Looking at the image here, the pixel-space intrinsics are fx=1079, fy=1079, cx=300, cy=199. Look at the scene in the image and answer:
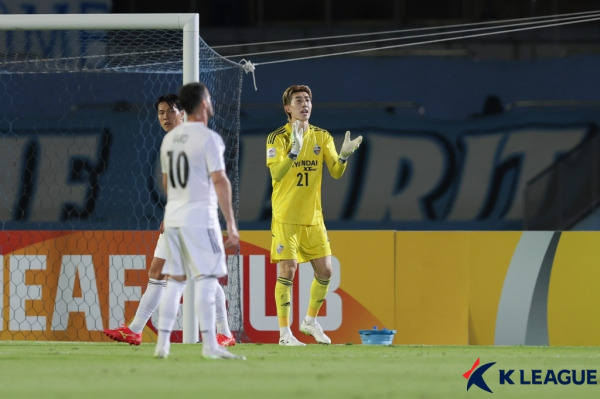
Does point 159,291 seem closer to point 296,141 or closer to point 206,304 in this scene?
point 296,141

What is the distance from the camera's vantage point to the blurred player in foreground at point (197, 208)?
5.64 metres

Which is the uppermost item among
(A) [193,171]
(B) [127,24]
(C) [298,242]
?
(B) [127,24]

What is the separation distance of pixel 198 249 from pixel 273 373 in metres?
0.85

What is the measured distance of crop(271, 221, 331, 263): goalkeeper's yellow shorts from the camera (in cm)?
791

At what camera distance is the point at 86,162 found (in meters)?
15.7

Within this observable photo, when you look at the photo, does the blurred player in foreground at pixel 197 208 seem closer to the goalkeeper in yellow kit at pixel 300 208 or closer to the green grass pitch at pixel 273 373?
the green grass pitch at pixel 273 373

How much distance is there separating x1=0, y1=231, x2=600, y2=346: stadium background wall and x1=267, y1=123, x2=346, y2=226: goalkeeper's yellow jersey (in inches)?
48.7

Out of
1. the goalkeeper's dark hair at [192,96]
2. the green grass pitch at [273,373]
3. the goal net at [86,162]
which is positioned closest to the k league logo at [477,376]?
the green grass pitch at [273,373]

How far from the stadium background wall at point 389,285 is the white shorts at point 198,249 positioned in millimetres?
3343

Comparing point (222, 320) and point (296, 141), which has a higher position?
point (296, 141)

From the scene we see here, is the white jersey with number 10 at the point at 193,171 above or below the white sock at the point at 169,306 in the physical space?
above

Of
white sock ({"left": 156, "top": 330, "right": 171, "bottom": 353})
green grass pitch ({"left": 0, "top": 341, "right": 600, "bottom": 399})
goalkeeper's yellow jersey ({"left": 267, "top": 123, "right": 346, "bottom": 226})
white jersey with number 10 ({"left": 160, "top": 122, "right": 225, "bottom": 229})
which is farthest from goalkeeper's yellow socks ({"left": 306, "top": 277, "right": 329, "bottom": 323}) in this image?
white jersey with number 10 ({"left": 160, "top": 122, "right": 225, "bottom": 229})

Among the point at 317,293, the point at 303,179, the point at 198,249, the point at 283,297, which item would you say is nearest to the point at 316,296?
the point at 317,293

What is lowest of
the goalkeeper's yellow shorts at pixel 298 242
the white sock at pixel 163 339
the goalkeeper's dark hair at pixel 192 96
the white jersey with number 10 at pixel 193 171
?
the white sock at pixel 163 339
